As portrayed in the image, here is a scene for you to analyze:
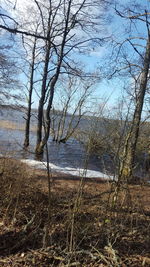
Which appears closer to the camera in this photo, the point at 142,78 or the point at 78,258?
the point at 78,258

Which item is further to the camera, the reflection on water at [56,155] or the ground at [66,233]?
the reflection on water at [56,155]

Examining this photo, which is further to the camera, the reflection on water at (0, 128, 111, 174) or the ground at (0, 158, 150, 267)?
the reflection on water at (0, 128, 111, 174)

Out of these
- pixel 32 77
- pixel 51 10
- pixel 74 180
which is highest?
pixel 51 10

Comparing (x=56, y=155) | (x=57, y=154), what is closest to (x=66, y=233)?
(x=57, y=154)

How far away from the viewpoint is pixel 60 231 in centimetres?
299

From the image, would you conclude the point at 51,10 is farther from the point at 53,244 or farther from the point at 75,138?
the point at 75,138

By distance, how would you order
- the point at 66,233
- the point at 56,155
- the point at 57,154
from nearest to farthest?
1. the point at 66,233
2. the point at 57,154
3. the point at 56,155

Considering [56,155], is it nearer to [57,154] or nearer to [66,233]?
[57,154]

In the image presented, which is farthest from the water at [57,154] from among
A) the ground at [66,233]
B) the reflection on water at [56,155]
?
the ground at [66,233]

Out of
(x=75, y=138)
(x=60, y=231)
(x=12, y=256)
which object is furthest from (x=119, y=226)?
(x=75, y=138)

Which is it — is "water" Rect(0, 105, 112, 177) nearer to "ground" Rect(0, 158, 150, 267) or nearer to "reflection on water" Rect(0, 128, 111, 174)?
"reflection on water" Rect(0, 128, 111, 174)

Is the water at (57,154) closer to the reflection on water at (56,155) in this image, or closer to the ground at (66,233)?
the reflection on water at (56,155)

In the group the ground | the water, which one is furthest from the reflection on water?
the ground

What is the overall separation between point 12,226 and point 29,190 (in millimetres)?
1167
